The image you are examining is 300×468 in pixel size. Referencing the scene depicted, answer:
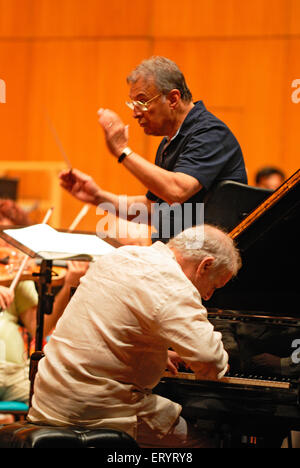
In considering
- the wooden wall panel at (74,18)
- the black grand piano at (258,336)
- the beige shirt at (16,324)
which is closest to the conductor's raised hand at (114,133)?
the black grand piano at (258,336)

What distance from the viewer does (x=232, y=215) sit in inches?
92.6

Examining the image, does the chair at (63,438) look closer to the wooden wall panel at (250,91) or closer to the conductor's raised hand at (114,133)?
the conductor's raised hand at (114,133)

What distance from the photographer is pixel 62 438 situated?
5.02ft

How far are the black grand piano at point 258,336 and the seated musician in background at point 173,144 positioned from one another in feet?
0.69

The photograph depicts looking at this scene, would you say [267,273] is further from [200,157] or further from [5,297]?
[5,297]

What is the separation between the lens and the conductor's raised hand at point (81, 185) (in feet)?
9.23

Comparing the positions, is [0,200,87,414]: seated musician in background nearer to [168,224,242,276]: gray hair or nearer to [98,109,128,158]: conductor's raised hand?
[98,109,128,158]: conductor's raised hand

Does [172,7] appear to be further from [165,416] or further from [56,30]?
[165,416]

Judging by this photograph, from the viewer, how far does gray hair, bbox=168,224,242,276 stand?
1.75 metres

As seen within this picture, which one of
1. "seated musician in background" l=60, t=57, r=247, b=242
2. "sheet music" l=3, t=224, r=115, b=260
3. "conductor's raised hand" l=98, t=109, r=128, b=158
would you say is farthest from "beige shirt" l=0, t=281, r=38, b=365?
"conductor's raised hand" l=98, t=109, r=128, b=158

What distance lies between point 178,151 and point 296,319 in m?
0.88

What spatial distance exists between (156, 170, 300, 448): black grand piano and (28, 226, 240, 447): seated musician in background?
222 millimetres
